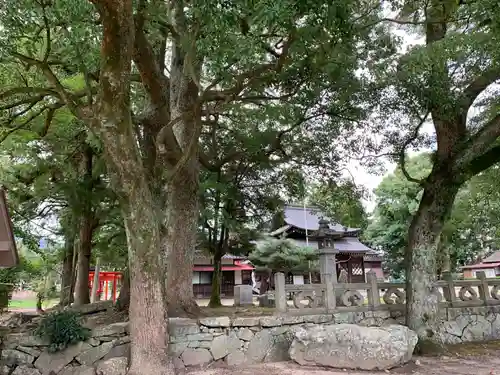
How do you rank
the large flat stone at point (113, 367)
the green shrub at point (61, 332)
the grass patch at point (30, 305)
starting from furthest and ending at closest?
the grass patch at point (30, 305), the green shrub at point (61, 332), the large flat stone at point (113, 367)

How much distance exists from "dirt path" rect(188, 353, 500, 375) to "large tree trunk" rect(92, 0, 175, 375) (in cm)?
127

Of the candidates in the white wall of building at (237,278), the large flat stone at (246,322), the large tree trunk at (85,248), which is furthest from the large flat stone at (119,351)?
the white wall of building at (237,278)

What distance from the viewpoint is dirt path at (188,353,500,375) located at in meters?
6.29

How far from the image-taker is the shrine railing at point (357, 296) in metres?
8.16

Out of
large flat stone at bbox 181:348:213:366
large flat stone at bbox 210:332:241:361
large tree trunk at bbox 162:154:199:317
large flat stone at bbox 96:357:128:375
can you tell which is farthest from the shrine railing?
large flat stone at bbox 96:357:128:375

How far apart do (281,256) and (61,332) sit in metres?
11.5

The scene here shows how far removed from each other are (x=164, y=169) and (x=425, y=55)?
5181mm

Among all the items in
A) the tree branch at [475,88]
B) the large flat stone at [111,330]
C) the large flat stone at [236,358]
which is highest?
the tree branch at [475,88]

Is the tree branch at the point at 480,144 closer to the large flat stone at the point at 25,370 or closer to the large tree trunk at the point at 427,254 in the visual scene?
the large tree trunk at the point at 427,254

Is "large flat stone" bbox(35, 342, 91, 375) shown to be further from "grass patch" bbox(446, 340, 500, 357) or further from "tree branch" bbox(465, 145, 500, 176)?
"tree branch" bbox(465, 145, 500, 176)

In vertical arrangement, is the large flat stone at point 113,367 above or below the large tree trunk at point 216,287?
below

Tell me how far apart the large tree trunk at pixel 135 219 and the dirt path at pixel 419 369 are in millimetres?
1265

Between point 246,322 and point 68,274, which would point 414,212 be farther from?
point 68,274

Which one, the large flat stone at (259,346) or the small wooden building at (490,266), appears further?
the small wooden building at (490,266)
